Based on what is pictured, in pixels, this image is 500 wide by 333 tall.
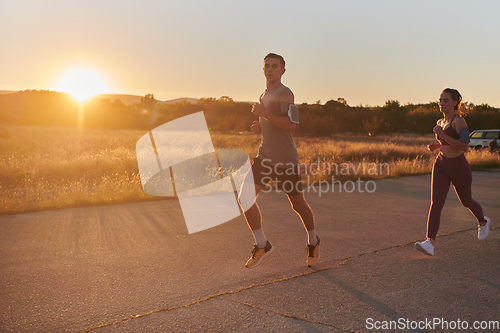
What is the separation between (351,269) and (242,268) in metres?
1.07

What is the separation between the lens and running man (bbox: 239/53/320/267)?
11.5 ft

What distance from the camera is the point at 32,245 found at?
456cm

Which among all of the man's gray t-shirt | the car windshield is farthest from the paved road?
the car windshield

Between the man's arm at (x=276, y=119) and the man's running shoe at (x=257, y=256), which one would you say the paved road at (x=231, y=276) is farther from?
the man's arm at (x=276, y=119)

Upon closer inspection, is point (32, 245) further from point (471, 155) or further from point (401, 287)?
point (471, 155)

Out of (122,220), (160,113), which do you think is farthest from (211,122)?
(122,220)

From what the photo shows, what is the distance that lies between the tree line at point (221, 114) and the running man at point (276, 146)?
42.4 meters

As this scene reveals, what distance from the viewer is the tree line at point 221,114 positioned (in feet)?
172

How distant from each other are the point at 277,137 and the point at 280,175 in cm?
36

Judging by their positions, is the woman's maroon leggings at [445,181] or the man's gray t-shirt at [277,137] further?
the woman's maroon leggings at [445,181]

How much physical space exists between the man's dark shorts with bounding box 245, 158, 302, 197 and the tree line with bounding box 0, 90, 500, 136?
42477 mm

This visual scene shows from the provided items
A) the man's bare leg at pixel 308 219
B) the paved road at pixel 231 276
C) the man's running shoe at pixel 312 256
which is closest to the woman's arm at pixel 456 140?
the paved road at pixel 231 276

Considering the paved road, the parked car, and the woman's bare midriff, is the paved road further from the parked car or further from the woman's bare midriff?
the parked car

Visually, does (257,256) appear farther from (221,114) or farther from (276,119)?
(221,114)
